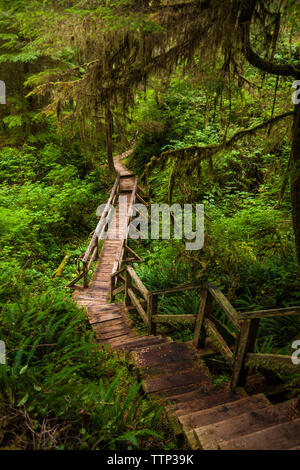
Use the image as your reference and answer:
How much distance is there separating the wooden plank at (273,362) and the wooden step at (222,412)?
367 mm

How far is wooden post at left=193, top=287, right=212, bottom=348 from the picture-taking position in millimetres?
3975

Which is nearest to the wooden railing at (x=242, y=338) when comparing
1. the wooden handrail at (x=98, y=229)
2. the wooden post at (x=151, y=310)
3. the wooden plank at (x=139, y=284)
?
the wooden post at (x=151, y=310)

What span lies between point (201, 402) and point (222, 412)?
427 millimetres

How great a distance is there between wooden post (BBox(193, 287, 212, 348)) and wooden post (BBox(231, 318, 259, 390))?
81 cm

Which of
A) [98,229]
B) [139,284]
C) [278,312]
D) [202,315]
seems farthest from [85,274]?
[278,312]

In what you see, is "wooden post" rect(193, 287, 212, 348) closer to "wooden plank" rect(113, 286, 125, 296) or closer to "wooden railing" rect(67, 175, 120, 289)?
"wooden plank" rect(113, 286, 125, 296)

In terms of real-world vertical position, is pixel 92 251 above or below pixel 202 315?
below

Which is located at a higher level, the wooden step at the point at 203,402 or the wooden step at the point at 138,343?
the wooden step at the point at 203,402

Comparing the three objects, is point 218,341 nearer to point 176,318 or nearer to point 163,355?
point 163,355

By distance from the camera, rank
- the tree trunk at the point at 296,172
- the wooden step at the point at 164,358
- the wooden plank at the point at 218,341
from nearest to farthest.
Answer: the tree trunk at the point at 296,172
the wooden plank at the point at 218,341
the wooden step at the point at 164,358

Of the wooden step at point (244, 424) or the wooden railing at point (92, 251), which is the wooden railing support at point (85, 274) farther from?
the wooden step at point (244, 424)

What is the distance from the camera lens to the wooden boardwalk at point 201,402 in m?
2.30

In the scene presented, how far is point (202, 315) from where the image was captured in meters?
4.09

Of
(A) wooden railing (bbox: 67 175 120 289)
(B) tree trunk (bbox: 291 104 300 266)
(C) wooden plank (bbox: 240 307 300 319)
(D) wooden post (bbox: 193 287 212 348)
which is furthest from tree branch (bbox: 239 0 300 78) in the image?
(A) wooden railing (bbox: 67 175 120 289)
